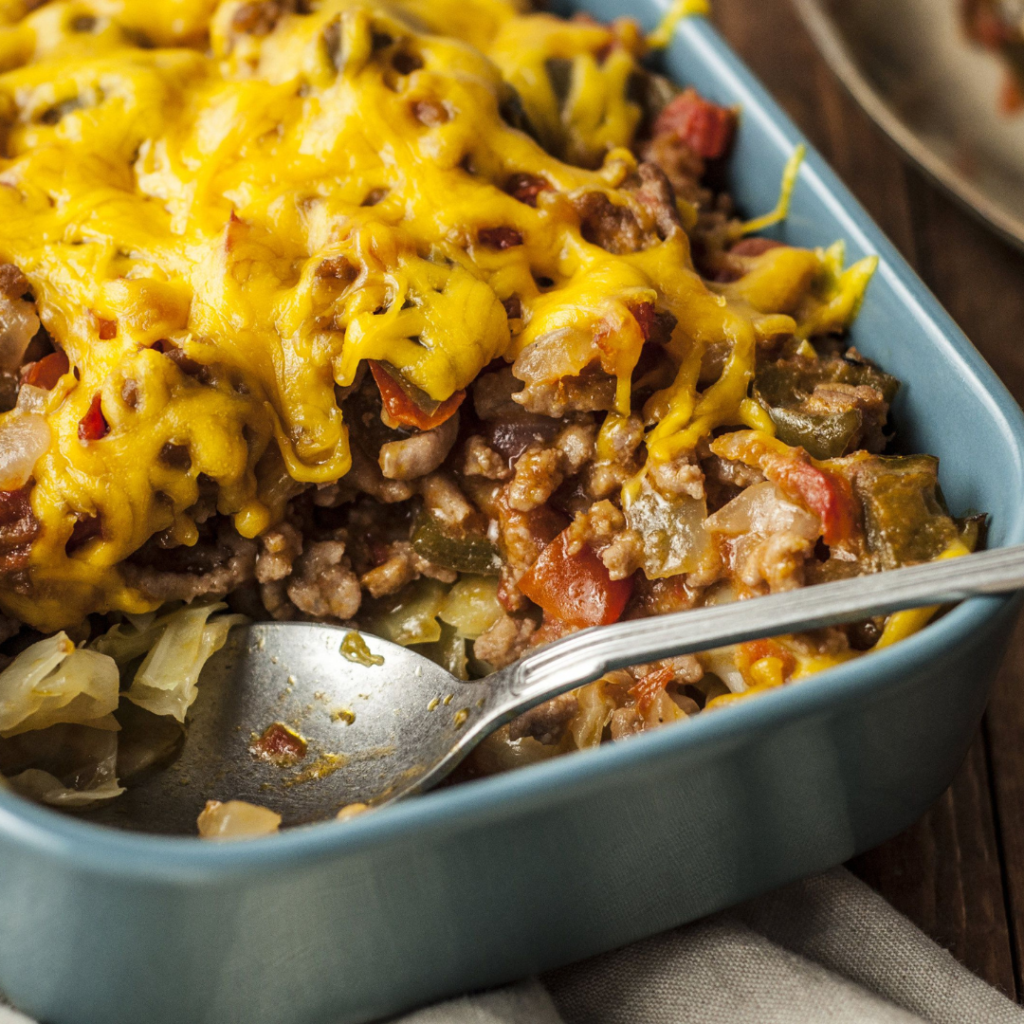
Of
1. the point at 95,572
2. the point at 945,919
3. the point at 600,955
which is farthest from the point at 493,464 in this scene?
the point at 945,919

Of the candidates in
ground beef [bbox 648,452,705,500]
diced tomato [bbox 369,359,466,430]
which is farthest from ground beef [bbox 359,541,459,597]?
ground beef [bbox 648,452,705,500]

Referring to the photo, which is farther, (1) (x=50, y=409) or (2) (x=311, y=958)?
(1) (x=50, y=409)

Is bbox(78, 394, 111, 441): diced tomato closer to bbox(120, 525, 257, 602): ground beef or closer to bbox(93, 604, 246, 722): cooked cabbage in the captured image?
bbox(120, 525, 257, 602): ground beef

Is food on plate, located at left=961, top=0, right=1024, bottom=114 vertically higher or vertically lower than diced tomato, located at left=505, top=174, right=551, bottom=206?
higher

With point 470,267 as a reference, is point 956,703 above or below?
below

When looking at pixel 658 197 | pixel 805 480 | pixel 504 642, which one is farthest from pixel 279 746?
pixel 658 197

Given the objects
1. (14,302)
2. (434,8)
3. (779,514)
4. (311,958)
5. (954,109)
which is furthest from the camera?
(954,109)

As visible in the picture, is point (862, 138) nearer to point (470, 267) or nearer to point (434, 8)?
point (434, 8)

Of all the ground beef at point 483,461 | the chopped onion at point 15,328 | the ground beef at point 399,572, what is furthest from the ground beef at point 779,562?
the chopped onion at point 15,328
